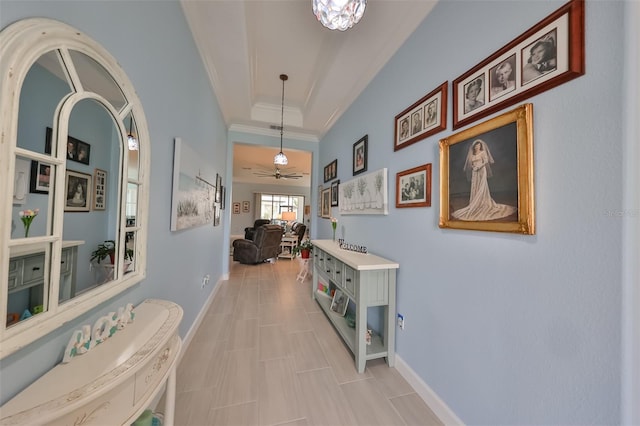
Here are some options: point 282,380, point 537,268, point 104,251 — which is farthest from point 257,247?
point 537,268

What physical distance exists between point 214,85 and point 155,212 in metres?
2.01

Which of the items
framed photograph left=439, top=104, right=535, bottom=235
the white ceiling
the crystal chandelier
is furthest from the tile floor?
the white ceiling

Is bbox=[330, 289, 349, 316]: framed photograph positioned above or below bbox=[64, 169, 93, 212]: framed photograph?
below

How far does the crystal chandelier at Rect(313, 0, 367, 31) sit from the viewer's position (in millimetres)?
1179

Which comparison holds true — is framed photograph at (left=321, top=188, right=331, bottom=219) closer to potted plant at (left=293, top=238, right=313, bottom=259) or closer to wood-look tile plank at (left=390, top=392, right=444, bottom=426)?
potted plant at (left=293, top=238, right=313, bottom=259)

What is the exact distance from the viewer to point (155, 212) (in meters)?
1.42

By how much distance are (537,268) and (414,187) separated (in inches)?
34.7

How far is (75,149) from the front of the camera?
811mm

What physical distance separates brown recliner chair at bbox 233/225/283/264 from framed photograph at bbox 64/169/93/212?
4454mm

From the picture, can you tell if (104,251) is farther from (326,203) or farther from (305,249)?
(305,249)

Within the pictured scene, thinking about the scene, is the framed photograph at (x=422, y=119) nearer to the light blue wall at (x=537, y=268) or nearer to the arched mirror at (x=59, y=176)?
the light blue wall at (x=537, y=268)

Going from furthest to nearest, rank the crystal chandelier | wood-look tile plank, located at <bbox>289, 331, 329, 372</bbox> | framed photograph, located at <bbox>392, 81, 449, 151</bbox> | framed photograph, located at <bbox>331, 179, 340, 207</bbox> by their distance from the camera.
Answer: framed photograph, located at <bbox>331, 179, 340, 207</bbox>, wood-look tile plank, located at <bbox>289, 331, 329, 372</bbox>, framed photograph, located at <bbox>392, 81, 449, 151</bbox>, the crystal chandelier

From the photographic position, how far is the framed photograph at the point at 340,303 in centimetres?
248

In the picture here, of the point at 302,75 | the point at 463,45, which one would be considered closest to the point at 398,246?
the point at 463,45
